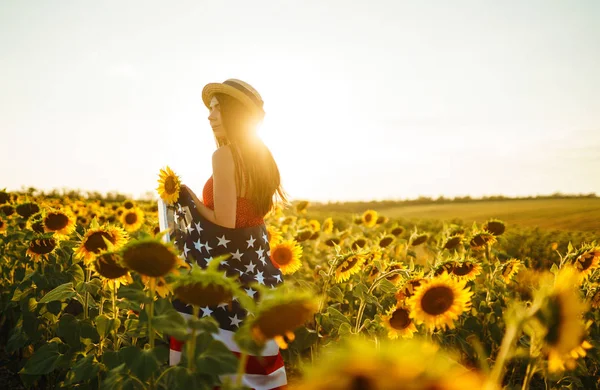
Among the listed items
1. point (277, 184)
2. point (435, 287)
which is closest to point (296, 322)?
point (435, 287)

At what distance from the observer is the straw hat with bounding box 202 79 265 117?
3.25 m

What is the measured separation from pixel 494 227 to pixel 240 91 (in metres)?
2.96

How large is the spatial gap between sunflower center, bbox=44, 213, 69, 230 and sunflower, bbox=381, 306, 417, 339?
2.86m

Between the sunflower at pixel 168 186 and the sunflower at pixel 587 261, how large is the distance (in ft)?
9.73

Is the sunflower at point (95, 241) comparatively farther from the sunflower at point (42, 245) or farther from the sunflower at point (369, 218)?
the sunflower at point (369, 218)

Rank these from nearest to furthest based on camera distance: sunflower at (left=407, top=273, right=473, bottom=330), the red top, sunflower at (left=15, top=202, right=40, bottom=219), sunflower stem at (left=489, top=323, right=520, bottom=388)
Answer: sunflower stem at (left=489, top=323, right=520, bottom=388) → sunflower at (left=407, top=273, right=473, bottom=330) → the red top → sunflower at (left=15, top=202, right=40, bottom=219)

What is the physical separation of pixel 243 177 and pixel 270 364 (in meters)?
1.24

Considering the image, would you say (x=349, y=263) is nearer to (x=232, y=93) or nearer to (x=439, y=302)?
(x=439, y=302)

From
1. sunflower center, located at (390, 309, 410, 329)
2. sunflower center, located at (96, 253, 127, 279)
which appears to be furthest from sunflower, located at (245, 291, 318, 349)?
sunflower center, located at (390, 309, 410, 329)

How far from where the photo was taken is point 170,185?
301 centimetres

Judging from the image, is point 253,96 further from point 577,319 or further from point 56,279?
point 577,319

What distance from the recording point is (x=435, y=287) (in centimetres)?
217

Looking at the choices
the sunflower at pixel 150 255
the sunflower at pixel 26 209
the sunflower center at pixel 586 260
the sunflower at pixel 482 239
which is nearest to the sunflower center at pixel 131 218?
the sunflower at pixel 26 209

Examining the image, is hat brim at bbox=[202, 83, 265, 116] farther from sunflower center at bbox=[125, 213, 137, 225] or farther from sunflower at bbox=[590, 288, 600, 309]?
sunflower center at bbox=[125, 213, 137, 225]
